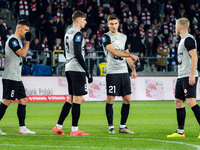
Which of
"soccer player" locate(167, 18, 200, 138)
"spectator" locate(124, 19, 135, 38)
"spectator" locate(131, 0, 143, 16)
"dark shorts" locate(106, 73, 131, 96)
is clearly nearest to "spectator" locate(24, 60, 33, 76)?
"spectator" locate(124, 19, 135, 38)

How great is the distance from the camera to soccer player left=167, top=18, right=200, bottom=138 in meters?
6.81

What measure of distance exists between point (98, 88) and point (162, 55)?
599 cm

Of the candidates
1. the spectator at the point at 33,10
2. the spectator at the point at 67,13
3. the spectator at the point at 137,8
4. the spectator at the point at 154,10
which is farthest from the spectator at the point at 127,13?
the spectator at the point at 33,10

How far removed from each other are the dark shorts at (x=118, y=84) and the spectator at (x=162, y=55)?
49.3ft

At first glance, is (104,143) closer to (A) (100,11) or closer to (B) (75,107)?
(B) (75,107)

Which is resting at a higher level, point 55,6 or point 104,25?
point 55,6

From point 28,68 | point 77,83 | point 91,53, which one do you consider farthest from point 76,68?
point 91,53

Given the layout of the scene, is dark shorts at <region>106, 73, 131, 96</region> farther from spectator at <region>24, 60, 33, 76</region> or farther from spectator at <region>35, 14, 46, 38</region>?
spectator at <region>35, 14, 46, 38</region>

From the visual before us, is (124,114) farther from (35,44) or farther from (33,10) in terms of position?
(33,10)

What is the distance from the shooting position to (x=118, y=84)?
7.65 m

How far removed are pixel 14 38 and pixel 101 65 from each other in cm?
1321

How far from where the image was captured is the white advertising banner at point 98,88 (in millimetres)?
18141

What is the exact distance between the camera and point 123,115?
25.3 ft

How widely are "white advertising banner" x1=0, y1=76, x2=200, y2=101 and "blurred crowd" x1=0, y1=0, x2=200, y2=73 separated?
2.33 meters
